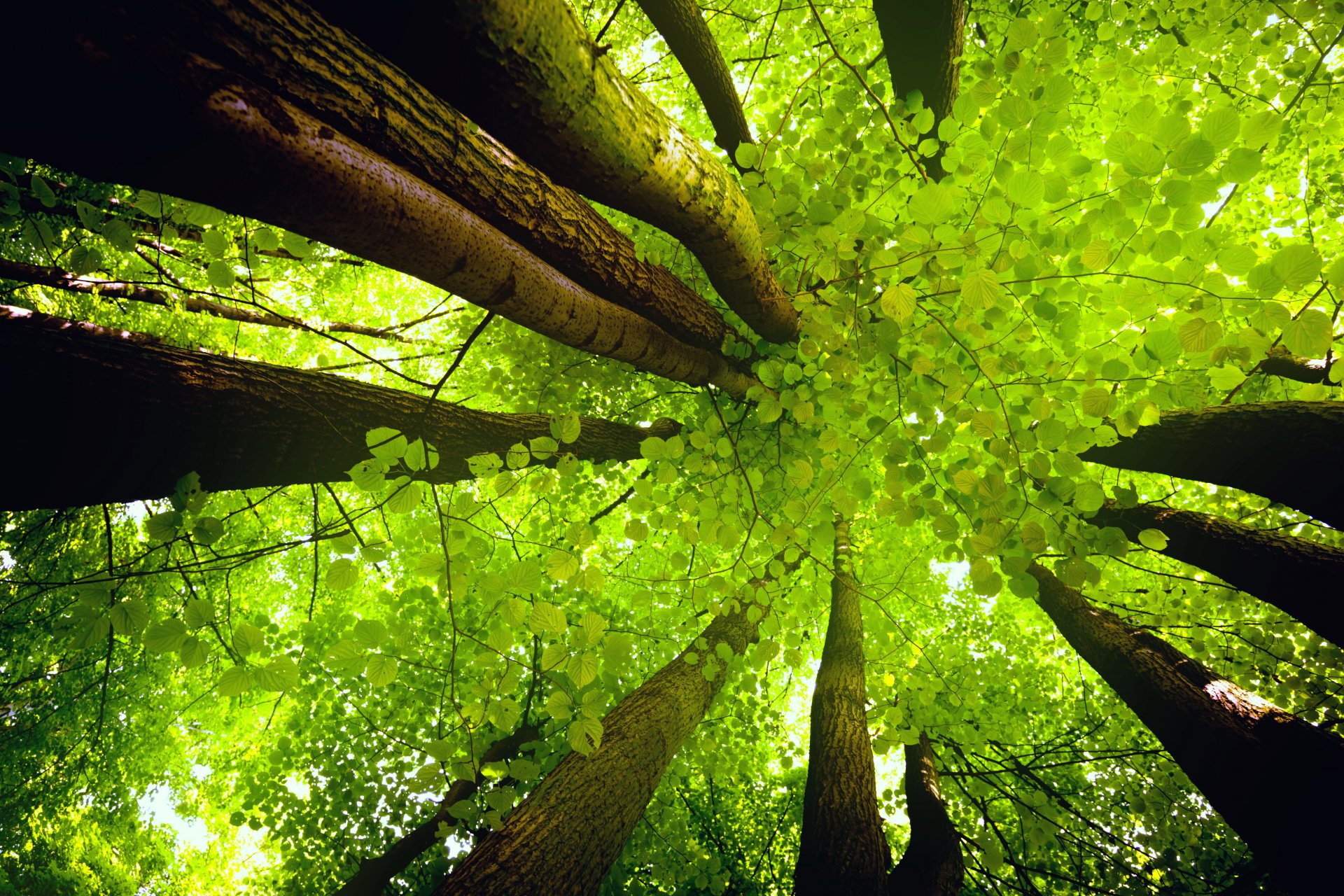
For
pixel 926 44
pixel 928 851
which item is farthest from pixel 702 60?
pixel 928 851

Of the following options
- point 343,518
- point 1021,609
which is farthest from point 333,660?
point 1021,609

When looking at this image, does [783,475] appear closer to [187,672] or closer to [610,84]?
[610,84]

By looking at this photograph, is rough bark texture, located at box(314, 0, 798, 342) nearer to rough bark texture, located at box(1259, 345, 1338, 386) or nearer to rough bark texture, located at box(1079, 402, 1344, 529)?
rough bark texture, located at box(1079, 402, 1344, 529)

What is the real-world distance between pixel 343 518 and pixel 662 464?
4.97ft

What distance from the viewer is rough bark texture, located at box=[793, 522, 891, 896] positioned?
9.17ft

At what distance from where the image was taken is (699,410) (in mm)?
4512

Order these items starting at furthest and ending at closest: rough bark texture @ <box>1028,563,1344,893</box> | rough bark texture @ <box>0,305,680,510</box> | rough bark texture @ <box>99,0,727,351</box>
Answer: rough bark texture @ <box>1028,563,1344,893</box> → rough bark texture @ <box>0,305,680,510</box> → rough bark texture @ <box>99,0,727,351</box>

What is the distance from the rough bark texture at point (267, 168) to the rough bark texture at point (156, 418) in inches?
43.6

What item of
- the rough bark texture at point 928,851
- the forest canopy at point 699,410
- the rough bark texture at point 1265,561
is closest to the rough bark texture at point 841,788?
the forest canopy at point 699,410

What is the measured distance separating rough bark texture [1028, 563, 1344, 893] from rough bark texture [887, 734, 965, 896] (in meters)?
1.67

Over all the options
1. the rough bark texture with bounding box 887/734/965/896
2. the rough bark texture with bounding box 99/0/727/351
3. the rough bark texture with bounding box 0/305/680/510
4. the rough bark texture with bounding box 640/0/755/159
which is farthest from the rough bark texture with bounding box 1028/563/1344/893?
the rough bark texture with bounding box 0/305/680/510

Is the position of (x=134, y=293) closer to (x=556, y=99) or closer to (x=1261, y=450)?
(x=556, y=99)

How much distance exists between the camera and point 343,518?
179cm

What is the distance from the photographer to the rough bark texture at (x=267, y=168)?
83 centimetres
